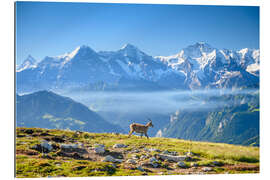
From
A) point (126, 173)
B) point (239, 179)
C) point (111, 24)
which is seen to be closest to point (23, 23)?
point (111, 24)

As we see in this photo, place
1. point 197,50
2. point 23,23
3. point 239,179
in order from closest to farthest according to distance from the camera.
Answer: point 239,179, point 23,23, point 197,50

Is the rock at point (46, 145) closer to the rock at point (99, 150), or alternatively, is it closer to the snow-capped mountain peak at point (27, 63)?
the rock at point (99, 150)

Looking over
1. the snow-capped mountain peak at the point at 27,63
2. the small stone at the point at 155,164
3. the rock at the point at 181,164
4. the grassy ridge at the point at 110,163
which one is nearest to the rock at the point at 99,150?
the grassy ridge at the point at 110,163

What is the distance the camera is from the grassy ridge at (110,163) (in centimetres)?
1138

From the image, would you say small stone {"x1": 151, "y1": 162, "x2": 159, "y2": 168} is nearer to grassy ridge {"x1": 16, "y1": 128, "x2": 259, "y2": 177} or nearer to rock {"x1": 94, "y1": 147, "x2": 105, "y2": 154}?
grassy ridge {"x1": 16, "y1": 128, "x2": 259, "y2": 177}

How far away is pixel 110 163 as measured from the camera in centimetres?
1219

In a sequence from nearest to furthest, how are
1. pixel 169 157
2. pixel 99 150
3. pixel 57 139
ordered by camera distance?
pixel 99 150 → pixel 169 157 → pixel 57 139

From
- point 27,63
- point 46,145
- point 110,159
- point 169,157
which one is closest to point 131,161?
point 110,159

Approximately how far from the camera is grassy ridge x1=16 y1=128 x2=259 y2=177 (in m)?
11.4

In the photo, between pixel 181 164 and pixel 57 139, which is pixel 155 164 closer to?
pixel 181 164

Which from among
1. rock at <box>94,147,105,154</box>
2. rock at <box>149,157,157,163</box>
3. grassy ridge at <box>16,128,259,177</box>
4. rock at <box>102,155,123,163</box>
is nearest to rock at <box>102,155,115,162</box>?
rock at <box>102,155,123,163</box>

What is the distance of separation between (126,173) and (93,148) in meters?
2.51
